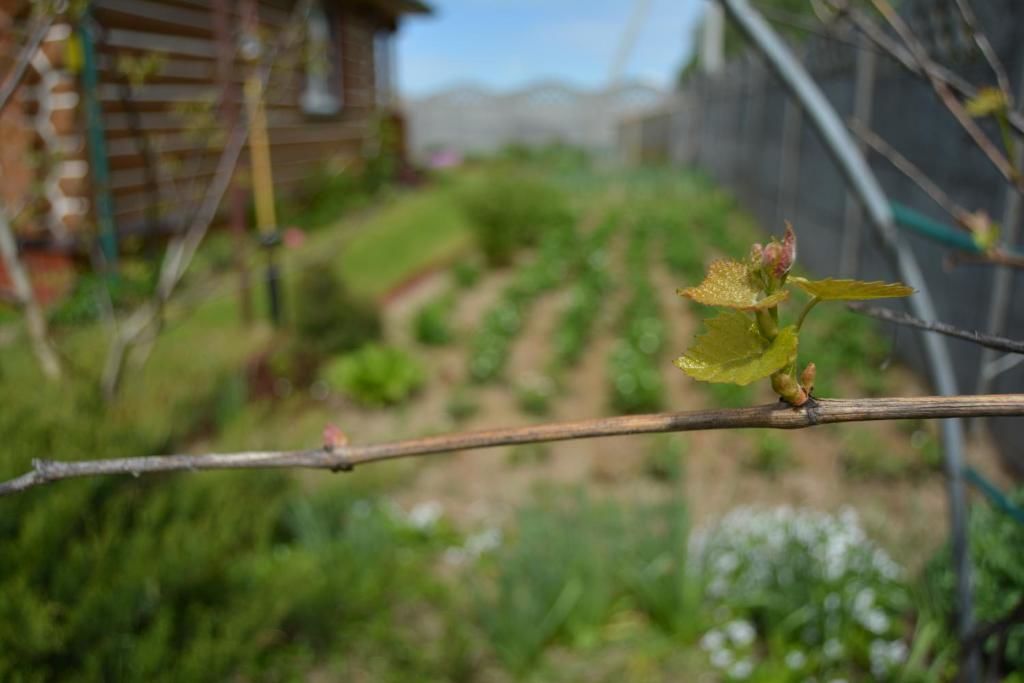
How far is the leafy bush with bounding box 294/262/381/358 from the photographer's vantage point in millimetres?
5070

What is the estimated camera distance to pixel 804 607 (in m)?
2.23

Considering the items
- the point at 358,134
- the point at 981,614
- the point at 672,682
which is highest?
the point at 358,134

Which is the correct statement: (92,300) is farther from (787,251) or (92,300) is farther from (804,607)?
(787,251)

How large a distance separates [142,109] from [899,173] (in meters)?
5.88

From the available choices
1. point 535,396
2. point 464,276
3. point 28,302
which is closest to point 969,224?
point 28,302

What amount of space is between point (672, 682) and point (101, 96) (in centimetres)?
636

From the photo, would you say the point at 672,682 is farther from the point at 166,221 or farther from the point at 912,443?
the point at 166,221

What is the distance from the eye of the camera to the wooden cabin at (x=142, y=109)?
345 centimetres

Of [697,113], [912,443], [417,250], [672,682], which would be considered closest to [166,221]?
[417,250]

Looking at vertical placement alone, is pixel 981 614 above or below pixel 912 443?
above

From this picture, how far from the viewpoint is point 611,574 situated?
2506mm

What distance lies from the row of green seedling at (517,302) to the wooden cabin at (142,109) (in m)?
1.64

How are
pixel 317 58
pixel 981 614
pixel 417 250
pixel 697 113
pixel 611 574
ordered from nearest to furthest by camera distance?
1. pixel 981 614
2. pixel 611 574
3. pixel 317 58
4. pixel 417 250
5. pixel 697 113

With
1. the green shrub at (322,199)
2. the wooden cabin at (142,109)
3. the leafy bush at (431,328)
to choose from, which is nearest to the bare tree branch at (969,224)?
the wooden cabin at (142,109)
